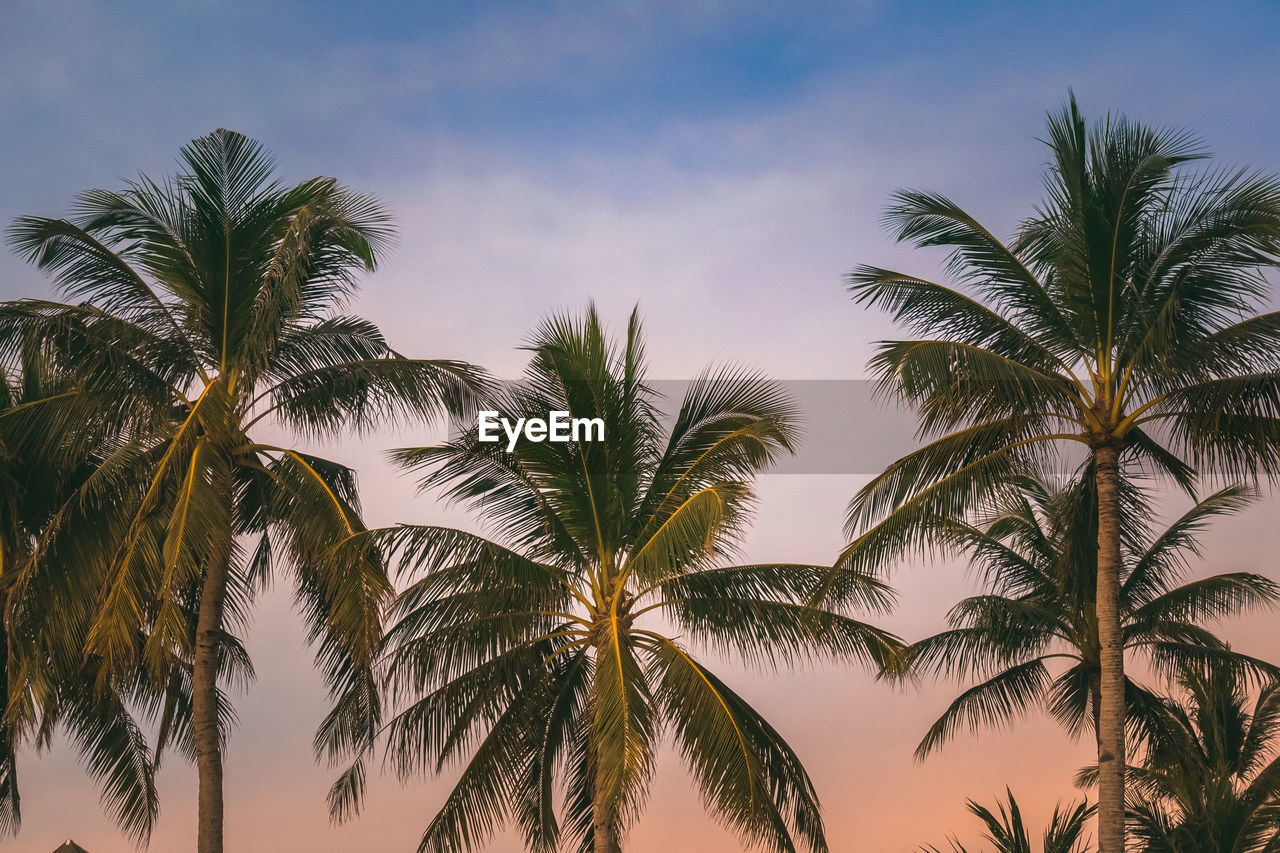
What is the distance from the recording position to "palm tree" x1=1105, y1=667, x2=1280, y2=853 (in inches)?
638

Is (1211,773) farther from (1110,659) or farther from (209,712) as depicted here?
(209,712)

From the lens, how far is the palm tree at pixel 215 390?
45.1 ft

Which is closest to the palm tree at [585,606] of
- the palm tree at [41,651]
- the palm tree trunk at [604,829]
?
the palm tree trunk at [604,829]

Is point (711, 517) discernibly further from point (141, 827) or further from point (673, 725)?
point (141, 827)

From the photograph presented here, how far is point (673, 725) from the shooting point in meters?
14.0

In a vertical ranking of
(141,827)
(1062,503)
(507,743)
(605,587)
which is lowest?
(141,827)

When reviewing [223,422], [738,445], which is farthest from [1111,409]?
[223,422]

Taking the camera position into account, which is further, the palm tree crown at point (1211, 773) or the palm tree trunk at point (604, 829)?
the palm tree crown at point (1211, 773)

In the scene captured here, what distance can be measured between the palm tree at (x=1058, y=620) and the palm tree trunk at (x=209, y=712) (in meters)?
10.9

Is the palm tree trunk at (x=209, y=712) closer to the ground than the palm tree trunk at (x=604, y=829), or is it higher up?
higher up

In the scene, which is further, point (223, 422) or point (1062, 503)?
point (1062, 503)

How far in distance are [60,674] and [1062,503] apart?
16660 millimetres

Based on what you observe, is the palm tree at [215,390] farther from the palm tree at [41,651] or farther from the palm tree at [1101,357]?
the palm tree at [1101,357]

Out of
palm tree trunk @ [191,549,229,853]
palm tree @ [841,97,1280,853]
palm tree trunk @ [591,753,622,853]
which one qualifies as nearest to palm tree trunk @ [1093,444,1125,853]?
palm tree @ [841,97,1280,853]
